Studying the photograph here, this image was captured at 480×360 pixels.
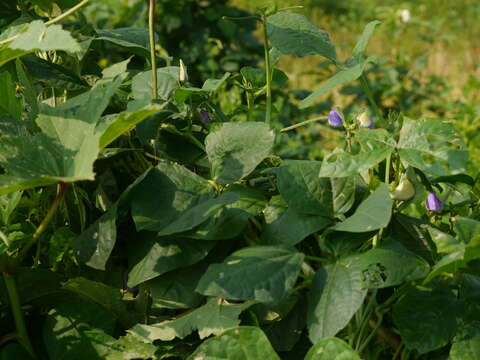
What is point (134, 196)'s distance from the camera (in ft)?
2.49

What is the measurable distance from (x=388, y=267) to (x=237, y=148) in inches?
8.8

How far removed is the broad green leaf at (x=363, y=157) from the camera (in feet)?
2.27

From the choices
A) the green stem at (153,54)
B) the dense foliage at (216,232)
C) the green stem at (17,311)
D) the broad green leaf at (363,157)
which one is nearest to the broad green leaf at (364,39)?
the dense foliage at (216,232)

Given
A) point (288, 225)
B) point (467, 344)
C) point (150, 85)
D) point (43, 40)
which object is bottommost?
point (467, 344)

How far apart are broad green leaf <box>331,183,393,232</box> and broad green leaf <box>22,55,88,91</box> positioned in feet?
1.41

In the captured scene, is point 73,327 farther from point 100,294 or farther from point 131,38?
point 131,38

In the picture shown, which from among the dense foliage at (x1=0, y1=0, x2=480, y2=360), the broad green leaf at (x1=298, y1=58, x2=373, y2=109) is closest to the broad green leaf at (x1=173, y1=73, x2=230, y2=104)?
the dense foliage at (x1=0, y1=0, x2=480, y2=360)

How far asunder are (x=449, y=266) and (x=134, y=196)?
13.7 inches

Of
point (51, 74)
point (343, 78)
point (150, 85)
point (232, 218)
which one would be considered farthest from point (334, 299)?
point (51, 74)

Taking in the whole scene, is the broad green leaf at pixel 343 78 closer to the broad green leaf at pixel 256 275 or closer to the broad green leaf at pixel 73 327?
the broad green leaf at pixel 256 275

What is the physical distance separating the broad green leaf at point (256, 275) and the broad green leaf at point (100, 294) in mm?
145

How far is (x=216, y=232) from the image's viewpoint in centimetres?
73

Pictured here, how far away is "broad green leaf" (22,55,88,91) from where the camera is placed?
0.89m

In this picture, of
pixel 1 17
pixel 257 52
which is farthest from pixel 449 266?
pixel 257 52
